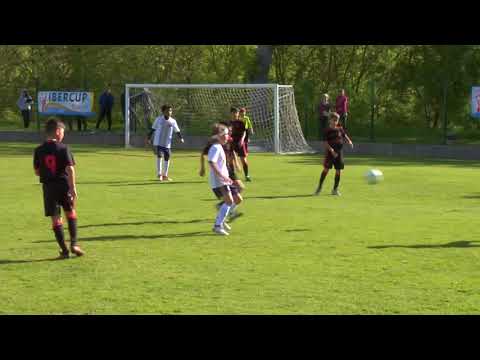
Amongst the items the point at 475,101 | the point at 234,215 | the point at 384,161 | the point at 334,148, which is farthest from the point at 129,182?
the point at 475,101

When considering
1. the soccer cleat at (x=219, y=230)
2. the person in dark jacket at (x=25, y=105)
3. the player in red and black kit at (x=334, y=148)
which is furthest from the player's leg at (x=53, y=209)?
the person in dark jacket at (x=25, y=105)

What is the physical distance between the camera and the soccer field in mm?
9359

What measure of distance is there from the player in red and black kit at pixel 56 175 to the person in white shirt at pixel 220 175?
2611 mm

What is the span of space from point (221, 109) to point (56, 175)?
25854mm

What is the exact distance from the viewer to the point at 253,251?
12.4 metres

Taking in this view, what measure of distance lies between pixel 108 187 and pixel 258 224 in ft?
22.0

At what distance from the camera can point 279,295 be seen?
962 centimetres

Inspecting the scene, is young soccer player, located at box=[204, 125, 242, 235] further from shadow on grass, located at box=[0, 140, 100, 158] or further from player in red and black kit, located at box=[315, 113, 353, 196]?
shadow on grass, located at box=[0, 140, 100, 158]

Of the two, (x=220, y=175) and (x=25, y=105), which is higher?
(x=25, y=105)

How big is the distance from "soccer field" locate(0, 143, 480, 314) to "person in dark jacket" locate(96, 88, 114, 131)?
16.7 meters

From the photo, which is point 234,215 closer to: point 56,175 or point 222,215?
point 222,215

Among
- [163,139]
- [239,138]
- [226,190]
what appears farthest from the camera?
[163,139]

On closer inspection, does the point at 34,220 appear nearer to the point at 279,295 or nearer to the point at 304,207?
the point at 304,207

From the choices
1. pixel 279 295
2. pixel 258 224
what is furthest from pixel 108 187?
pixel 279 295
